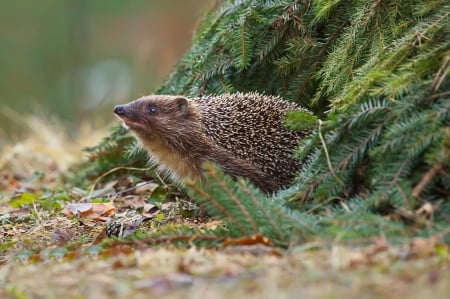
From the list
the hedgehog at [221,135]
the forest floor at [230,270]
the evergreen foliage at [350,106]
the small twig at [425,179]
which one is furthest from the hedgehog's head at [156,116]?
the small twig at [425,179]

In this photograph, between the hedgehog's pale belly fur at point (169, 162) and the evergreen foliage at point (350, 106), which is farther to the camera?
the hedgehog's pale belly fur at point (169, 162)

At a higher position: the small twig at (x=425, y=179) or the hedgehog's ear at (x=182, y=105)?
the hedgehog's ear at (x=182, y=105)

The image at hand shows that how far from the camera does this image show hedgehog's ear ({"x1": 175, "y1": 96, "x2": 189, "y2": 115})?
627 centimetres

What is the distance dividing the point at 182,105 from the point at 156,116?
23cm

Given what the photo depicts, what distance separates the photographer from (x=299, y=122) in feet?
16.2

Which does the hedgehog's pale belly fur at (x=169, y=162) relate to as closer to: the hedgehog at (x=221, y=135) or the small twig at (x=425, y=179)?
the hedgehog at (x=221, y=135)

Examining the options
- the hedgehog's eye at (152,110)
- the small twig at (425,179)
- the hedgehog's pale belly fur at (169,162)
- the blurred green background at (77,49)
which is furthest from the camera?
the blurred green background at (77,49)

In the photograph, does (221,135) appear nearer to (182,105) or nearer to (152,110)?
(182,105)

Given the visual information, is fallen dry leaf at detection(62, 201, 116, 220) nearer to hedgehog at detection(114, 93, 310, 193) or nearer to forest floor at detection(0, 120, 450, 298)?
hedgehog at detection(114, 93, 310, 193)

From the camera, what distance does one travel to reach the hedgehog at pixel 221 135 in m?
5.94

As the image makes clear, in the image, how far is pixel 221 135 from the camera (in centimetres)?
613

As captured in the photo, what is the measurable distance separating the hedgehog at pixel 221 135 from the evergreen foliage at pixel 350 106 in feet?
1.09

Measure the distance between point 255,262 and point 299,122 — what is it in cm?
145

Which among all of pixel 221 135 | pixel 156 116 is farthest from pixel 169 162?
pixel 221 135
